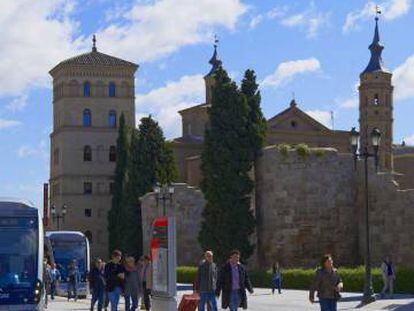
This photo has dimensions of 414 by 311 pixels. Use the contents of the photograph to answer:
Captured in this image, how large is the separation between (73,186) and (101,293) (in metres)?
76.7

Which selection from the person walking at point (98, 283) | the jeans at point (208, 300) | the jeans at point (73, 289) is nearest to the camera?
the jeans at point (208, 300)

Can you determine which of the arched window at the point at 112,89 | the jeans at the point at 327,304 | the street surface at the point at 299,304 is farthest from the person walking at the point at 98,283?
the arched window at the point at 112,89

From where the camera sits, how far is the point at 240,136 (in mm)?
49469

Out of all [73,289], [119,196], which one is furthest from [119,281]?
[119,196]

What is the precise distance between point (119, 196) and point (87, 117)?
873 inches

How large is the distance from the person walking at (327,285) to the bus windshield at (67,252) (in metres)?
28.7

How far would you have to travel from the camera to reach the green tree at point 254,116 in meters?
49.6

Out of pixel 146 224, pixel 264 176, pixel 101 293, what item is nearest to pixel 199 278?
pixel 101 293

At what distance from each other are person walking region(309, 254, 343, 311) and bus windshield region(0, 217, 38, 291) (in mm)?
7062

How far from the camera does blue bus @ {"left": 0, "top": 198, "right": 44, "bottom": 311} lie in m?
22.3

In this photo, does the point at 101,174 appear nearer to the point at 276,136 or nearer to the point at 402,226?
the point at 276,136

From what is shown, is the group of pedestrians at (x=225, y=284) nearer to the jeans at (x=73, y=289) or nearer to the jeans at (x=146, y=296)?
the jeans at (x=146, y=296)

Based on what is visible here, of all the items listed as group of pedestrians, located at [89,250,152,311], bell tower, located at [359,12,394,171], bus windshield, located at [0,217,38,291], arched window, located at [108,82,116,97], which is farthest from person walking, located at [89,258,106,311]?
bell tower, located at [359,12,394,171]

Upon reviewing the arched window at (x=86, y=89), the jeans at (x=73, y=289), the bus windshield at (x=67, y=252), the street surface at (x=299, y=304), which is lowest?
the street surface at (x=299, y=304)
